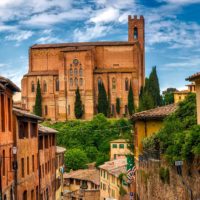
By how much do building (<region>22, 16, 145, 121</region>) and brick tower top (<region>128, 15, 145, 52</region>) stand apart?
21.1ft

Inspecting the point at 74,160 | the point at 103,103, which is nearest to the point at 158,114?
the point at 74,160

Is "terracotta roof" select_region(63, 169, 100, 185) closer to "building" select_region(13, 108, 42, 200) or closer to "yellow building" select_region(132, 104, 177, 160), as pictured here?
"building" select_region(13, 108, 42, 200)

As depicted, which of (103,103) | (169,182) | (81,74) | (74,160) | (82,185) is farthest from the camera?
(81,74)

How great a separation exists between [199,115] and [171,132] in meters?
2.46

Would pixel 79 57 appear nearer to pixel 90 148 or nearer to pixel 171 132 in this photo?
pixel 90 148

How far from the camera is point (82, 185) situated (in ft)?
264

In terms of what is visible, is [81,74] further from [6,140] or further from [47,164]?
[6,140]

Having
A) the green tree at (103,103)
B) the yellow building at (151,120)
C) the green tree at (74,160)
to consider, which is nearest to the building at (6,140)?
the yellow building at (151,120)

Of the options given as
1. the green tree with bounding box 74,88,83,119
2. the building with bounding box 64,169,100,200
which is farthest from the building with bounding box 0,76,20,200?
the green tree with bounding box 74,88,83,119

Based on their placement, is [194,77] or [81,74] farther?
[81,74]

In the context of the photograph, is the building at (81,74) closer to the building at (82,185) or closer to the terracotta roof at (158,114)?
the building at (82,185)

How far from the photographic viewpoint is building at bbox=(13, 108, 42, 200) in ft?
108

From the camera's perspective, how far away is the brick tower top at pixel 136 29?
16088cm

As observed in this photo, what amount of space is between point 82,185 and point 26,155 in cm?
4529
